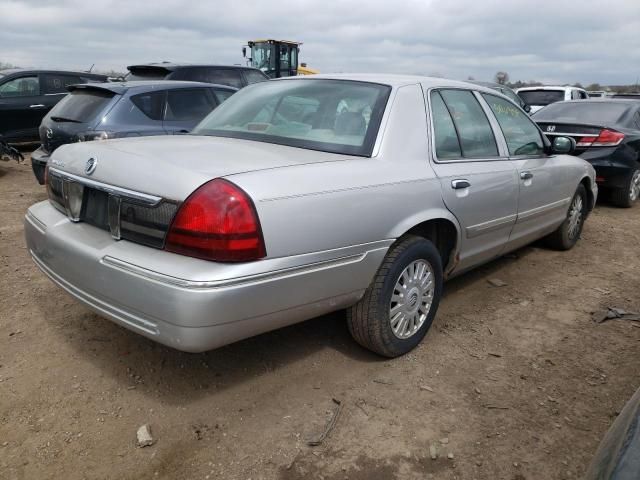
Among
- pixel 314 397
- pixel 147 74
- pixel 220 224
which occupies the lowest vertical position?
pixel 314 397

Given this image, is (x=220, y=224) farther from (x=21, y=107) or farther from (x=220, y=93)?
(x=21, y=107)

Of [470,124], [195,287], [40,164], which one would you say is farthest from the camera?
[40,164]

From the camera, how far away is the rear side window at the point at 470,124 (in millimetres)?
3531

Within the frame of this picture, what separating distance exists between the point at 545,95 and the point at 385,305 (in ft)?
42.6

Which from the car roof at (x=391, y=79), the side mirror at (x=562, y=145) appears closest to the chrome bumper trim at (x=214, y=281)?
the car roof at (x=391, y=79)

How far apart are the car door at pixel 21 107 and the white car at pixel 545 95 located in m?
11.0

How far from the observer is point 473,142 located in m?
3.65

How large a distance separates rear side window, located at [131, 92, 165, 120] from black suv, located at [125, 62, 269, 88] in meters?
2.58

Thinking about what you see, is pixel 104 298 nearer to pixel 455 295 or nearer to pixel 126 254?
pixel 126 254

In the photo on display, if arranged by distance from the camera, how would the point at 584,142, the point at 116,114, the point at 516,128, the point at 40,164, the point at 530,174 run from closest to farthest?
1. the point at 530,174
2. the point at 516,128
3. the point at 116,114
4. the point at 40,164
5. the point at 584,142

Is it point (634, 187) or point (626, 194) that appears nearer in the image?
point (626, 194)

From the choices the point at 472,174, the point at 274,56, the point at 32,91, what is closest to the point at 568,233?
the point at 472,174

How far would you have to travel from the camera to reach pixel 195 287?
2172 mm

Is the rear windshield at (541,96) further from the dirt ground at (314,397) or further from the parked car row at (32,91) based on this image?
the dirt ground at (314,397)
